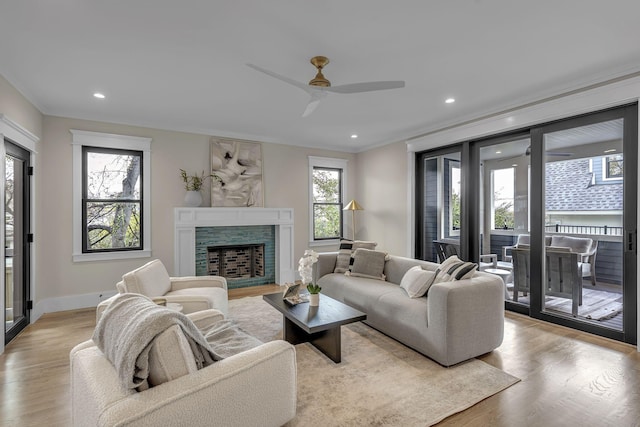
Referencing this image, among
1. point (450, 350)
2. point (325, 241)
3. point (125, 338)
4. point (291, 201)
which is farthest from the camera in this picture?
point (325, 241)

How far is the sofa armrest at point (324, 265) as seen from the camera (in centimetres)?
452

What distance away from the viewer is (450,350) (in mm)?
2598

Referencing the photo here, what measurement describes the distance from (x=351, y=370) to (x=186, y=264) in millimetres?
3285

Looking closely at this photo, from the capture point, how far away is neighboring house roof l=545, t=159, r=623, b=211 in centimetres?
329

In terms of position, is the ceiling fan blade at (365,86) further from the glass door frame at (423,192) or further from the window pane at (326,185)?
the window pane at (326,185)

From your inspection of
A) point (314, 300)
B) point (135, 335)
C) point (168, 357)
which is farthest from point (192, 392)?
point (314, 300)

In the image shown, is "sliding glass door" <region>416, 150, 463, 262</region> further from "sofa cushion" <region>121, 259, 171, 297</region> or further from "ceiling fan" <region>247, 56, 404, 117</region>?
"sofa cushion" <region>121, 259, 171, 297</region>

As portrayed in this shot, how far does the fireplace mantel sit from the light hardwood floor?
4.95 feet

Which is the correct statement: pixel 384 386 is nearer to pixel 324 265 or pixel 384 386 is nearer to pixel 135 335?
pixel 135 335

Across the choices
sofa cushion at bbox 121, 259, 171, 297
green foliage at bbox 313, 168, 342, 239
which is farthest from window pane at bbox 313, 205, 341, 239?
sofa cushion at bbox 121, 259, 171, 297

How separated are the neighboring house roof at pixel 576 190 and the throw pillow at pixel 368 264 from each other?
6.87ft

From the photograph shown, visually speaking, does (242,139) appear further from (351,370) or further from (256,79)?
(351,370)

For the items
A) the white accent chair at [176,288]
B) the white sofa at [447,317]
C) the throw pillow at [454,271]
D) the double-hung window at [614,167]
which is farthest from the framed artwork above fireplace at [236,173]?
the double-hung window at [614,167]

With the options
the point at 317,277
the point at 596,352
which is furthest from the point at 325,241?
the point at 596,352
